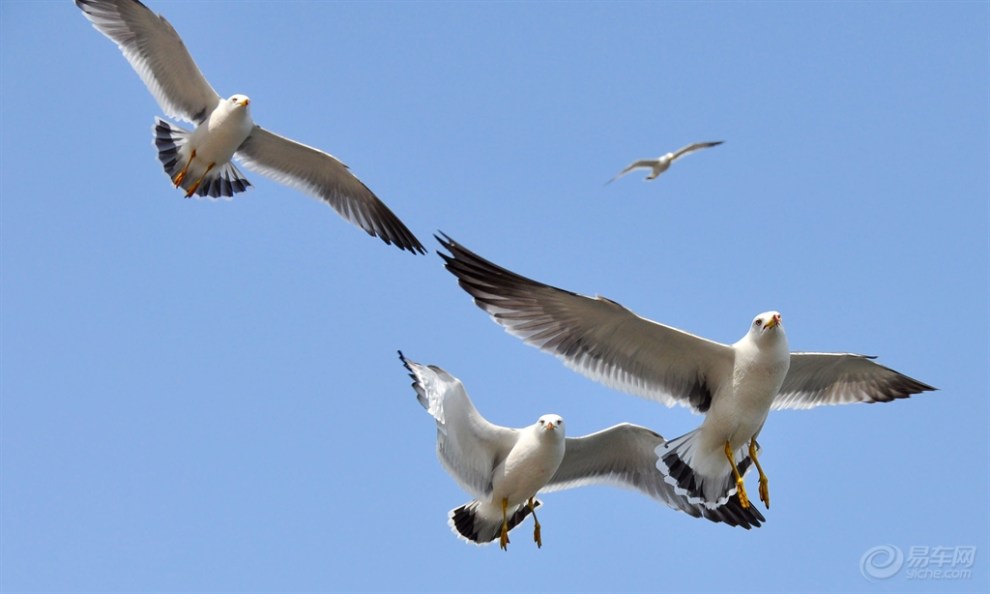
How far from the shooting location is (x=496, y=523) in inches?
443

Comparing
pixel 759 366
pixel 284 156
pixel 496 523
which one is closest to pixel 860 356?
pixel 759 366

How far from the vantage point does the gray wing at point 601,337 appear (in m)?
9.40

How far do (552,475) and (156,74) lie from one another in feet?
20.9

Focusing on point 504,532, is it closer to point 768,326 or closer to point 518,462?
point 518,462

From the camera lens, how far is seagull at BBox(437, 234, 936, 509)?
942cm

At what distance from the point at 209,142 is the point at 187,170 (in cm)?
52

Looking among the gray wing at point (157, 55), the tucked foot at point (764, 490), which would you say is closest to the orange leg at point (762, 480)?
the tucked foot at point (764, 490)

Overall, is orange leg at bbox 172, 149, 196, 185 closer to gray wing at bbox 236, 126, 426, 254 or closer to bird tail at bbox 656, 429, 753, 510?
gray wing at bbox 236, 126, 426, 254

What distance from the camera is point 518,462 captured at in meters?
10.6

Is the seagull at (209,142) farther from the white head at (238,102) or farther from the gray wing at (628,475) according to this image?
the gray wing at (628,475)

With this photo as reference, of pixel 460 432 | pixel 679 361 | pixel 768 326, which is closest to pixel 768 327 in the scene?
pixel 768 326

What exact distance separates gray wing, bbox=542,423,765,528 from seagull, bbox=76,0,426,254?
3680 mm

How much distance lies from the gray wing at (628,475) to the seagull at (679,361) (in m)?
1.28

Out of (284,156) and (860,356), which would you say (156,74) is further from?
(860,356)
